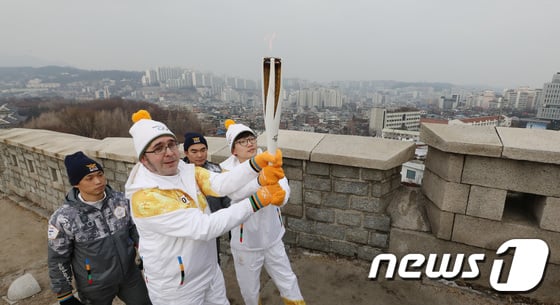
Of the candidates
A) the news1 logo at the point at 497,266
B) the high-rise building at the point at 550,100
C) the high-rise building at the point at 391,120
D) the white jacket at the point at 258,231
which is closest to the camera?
the white jacket at the point at 258,231

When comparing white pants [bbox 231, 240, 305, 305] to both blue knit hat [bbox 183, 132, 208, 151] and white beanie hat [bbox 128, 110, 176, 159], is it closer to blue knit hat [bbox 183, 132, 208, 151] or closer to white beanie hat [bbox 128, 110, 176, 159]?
blue knit hat [bbox 183, 132, 208, 151]

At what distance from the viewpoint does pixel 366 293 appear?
333 cm

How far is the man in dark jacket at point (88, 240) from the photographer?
7.68 feet

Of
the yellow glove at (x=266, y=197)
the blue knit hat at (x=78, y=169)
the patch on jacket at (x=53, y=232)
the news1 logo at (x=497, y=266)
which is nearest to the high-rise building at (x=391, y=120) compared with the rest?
the news1 logo at (x=497, y=266)

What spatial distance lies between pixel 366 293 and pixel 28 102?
256 ft

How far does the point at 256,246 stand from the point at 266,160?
1.18 meters

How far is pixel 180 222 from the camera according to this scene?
72.2 inches

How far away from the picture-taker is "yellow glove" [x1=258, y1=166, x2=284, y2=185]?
1.91 metres

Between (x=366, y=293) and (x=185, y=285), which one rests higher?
(x=185, y=285)

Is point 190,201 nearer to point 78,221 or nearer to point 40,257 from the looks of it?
point 78,221

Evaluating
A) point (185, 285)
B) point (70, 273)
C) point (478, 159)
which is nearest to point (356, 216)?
point (478, 159)

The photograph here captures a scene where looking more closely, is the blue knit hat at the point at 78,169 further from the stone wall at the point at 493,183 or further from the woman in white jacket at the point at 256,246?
the stone wall at the point at 493,183

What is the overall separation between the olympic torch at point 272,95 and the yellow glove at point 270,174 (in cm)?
11

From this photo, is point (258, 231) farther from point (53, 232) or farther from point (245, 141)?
point (53, 232)
